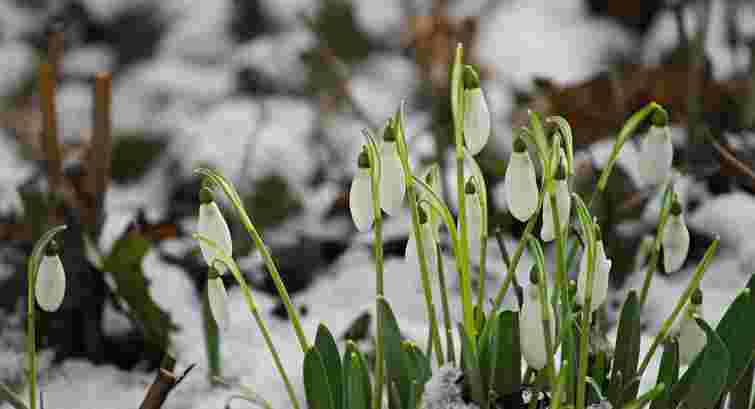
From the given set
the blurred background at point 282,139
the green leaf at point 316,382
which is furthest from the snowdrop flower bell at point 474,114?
the blurred background at point 282,139

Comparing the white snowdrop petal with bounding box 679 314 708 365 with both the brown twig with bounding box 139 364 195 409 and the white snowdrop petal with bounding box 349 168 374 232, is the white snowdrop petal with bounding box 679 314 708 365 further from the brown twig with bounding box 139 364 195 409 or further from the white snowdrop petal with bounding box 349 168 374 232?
the brown twig with bounding box 139 364 195 409

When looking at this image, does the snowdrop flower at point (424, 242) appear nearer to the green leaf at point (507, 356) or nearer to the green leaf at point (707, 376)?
the green leaf at point (507, 356)

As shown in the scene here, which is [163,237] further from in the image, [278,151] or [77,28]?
[77,28]

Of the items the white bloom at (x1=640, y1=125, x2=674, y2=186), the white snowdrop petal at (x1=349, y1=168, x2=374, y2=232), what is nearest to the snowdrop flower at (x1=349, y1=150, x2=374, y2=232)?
the white snowdrop petal at (x1=349, y1=168, x2=374, y2=232)

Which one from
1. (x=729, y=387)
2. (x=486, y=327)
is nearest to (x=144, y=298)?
(x=486, y=327)

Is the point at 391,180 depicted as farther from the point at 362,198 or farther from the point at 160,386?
the point at 160,386
